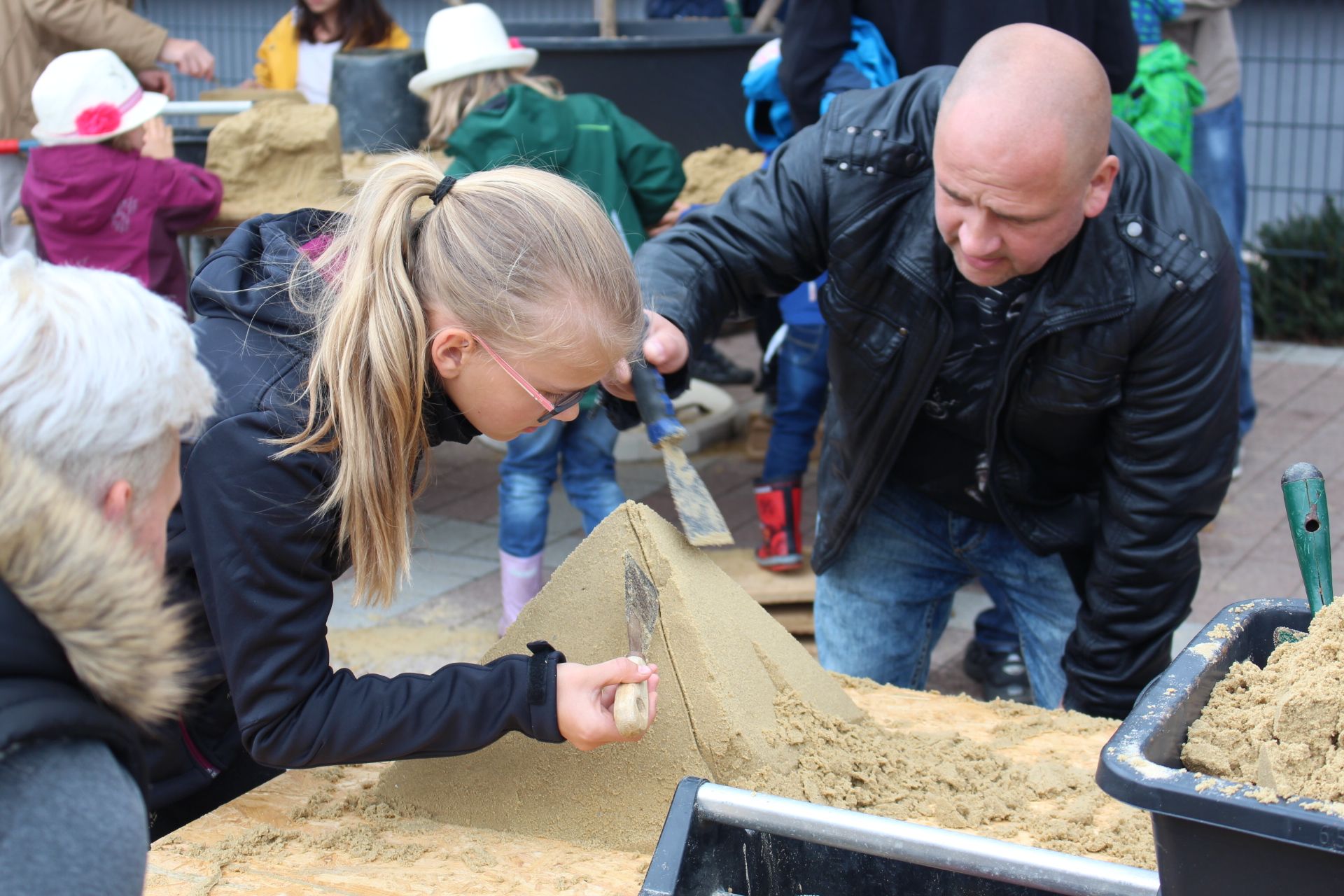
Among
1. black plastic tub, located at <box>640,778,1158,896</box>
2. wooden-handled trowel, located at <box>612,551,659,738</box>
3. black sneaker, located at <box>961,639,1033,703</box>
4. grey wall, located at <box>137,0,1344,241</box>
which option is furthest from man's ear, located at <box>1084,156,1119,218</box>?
grey wall, located at <box>137,0,1344,241</box>

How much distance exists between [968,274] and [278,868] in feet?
4.36

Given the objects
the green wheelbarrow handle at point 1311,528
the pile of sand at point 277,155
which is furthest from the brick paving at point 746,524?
the green wheelbarrow handle at point 1311,528

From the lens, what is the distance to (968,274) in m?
2.02

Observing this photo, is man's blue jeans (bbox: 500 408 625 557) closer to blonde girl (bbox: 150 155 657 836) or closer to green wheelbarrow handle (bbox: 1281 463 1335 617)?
blonde girl (bbox: 150 155 657 836)

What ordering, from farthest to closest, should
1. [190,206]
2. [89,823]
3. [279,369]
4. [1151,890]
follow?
[190,206] → [279,369] → [1151,890] → [89,823]

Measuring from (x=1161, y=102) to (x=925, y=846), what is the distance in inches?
131

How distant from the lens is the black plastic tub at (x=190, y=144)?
4156mm

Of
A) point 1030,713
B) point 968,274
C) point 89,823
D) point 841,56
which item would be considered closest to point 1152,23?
point 841,56

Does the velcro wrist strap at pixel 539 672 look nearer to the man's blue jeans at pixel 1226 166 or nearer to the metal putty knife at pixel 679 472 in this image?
the metal putty knife at pixel 679 472

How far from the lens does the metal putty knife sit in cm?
182

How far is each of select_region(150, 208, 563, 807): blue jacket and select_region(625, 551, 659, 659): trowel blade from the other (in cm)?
12

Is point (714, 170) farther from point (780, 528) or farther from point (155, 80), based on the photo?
point (155, 80)

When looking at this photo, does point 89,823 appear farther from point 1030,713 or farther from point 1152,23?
point 1152,23

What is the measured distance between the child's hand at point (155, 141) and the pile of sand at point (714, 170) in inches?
64.0
